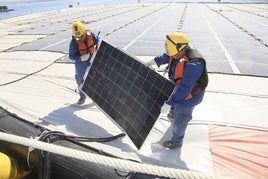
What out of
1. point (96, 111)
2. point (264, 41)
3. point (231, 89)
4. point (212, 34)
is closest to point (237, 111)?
point (231, 89)

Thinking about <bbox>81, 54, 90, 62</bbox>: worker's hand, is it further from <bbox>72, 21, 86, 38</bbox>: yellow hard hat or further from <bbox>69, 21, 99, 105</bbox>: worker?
<bbox>72, 21, 86, 38</bbox>: yellow hard hat

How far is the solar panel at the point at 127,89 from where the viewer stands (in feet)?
14.3

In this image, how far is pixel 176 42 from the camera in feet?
14.3

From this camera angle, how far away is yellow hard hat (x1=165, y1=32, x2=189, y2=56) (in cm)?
434

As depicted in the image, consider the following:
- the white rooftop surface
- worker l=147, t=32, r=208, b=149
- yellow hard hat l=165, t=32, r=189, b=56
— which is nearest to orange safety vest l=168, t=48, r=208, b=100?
worker l=147, t=32, r=208, b=149

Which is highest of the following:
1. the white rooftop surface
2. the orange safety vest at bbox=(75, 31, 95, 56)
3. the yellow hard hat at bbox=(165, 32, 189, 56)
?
the yellow hard hat at bbox=(165, 32, 189, 56)

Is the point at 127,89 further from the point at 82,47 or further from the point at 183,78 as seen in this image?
the point at 82,47

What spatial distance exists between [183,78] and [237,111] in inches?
95.8

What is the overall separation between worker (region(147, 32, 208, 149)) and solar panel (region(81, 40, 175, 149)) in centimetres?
24

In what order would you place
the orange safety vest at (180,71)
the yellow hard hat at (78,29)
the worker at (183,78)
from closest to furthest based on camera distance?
the worker at (183,78)
the orange safety vest at (180,71)
the yellow hard hat at (78,29)

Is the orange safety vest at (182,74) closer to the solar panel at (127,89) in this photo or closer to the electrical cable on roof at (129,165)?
the solar panel at (127,89)

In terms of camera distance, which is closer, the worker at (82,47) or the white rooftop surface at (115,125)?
the white rooftop surface at (115,125)

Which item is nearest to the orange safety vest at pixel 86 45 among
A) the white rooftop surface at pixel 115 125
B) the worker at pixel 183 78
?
the white rooftop surface at pixel 115 125

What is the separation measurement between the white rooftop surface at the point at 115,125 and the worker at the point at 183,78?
15.8 inches
